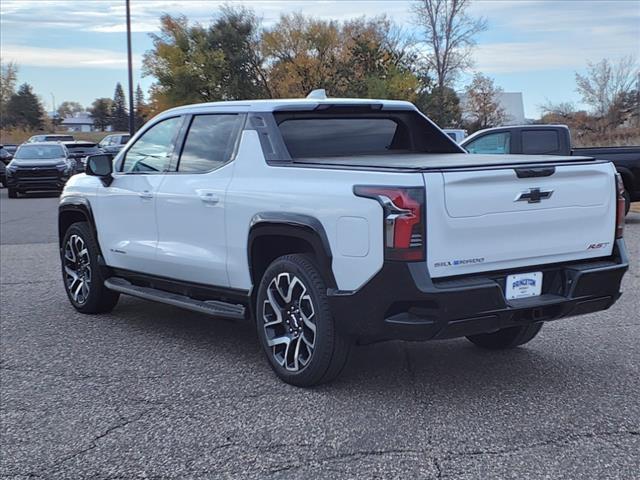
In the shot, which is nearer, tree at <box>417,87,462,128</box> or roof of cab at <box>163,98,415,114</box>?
roof of cab at <box>163,98,415,114</box>

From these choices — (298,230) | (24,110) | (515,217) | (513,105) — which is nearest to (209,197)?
(298,230)

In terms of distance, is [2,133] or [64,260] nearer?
[64,260]

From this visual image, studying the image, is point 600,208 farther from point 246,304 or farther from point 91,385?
point 91,385

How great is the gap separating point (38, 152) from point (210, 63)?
74.6 ft

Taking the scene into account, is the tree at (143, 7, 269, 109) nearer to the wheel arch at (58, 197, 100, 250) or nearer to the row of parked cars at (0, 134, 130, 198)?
the row of parked cars at (0, 134, 130, 198)

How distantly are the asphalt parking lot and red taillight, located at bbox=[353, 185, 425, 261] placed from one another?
3.19 feet

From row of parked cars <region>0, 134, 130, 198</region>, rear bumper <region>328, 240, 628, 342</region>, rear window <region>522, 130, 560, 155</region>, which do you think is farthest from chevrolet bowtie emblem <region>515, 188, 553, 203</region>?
row of parked cars <region>0, 134, 130, 198</region>

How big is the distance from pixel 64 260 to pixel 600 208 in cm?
498

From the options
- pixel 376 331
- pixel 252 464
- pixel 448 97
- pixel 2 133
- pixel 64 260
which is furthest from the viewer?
pixel 2 133

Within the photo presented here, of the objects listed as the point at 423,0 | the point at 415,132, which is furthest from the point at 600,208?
the point at 423,0

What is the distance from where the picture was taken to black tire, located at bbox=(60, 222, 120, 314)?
7.07m

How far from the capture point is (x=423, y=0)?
53.6 meters

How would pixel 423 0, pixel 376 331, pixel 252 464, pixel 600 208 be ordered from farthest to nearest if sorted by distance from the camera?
1. pixel 423 0
2. pixel 600 208
3. pixel 376 331
4. pixel 252 464

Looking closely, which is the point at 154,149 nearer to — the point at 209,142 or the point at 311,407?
the point at 209,142
